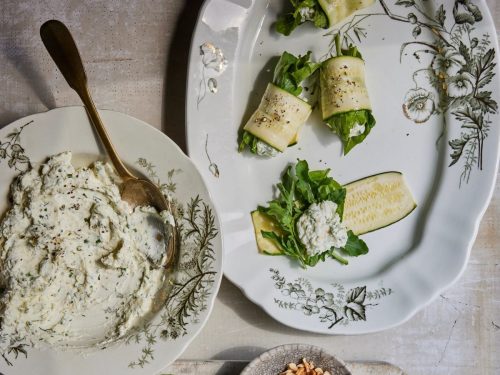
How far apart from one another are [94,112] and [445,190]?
1.22m

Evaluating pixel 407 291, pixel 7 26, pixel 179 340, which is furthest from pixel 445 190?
pixel 7 26

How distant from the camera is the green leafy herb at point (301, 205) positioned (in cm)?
190

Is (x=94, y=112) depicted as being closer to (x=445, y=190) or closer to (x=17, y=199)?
(x=17, y=199)

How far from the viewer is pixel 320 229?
1.87m

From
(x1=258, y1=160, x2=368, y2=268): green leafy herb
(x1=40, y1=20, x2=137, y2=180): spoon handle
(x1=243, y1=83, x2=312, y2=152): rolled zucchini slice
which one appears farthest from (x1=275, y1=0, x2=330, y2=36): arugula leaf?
(x1=40, y1=20, x2=137, y2=180): spoon handle

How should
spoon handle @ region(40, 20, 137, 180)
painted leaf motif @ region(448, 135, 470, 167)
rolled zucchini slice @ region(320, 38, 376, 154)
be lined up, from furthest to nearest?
painted leaf motif @ region(448, 135, 470, 167) → rolled zucchini slice @ region(320, 38, 376, 154) → spoon handle @ region(40, 20, 137, 180)

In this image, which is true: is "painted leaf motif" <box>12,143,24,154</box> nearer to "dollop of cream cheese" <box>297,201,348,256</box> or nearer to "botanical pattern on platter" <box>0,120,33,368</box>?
"botanical pattern on platter" <box>0,120,33,368</box>

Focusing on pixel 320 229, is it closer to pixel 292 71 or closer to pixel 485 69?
pixel 292 71

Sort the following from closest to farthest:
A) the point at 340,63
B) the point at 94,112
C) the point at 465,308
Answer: the point at 94,112
the point at 340,63
the point at 465,308

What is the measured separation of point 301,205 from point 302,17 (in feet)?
2.08

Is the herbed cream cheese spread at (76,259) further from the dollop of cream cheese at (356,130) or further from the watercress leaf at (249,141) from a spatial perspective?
the dollop of cream cheese at (356,130)

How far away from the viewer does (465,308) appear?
2.04m

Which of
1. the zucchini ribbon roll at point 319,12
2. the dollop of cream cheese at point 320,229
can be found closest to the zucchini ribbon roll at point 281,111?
the zucchini ribbon roll at point 319,12

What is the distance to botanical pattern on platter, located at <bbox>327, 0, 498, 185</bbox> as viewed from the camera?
1900 millimetres
